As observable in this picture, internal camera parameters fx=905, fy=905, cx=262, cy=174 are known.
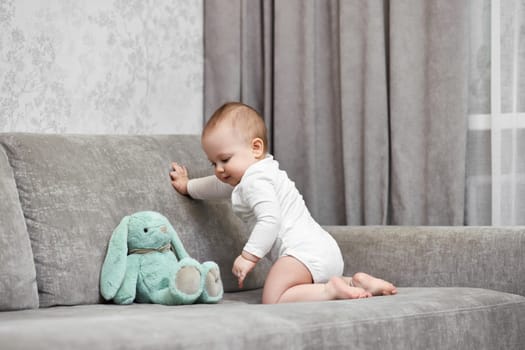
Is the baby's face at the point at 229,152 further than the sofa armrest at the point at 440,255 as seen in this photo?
Yes

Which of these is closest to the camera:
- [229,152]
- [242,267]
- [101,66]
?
[242,267]

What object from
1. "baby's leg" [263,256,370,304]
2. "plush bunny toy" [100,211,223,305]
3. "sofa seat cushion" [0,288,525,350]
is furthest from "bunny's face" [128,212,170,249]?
"baby's leg" [263,256,370,304]

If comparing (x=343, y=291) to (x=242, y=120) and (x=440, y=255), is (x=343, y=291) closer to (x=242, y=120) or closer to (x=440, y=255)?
(x=440, y=255)

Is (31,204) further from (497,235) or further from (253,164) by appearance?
(497,235)

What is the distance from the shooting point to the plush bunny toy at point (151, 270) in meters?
2.04

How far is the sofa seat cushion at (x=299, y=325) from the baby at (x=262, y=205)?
0.15 meters

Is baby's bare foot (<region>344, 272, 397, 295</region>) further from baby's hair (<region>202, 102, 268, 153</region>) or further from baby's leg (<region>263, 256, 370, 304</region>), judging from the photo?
baby's hair (<region>202, 102, 268, 153</region>)

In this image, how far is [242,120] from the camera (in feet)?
7.66

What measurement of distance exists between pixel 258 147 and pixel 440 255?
1.77 feet

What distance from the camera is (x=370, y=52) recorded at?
291 centimetres

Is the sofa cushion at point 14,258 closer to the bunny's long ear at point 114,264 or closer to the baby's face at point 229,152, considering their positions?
the bunny's long ear at point 114,264

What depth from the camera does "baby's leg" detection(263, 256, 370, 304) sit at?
1.97 metres

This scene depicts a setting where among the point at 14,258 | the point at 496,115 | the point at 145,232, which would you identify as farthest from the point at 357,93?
the point at 14,258

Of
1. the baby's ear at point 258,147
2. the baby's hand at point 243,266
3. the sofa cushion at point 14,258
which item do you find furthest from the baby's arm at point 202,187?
the sofa cushion at point 14,258
